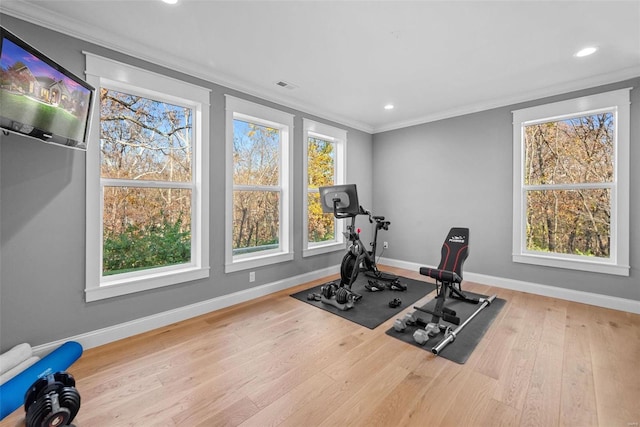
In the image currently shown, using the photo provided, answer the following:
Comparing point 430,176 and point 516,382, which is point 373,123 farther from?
point 516,382

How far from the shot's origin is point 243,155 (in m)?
3.58

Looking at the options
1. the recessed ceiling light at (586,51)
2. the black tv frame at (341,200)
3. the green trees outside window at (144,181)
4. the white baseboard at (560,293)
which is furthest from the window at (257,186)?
the recessed ceiling light at (586,51)

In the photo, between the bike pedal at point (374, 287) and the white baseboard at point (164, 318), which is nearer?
the white baseboard at point (164, 318)

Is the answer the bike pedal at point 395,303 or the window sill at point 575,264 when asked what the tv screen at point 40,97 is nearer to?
the bike pedal at point 395,303

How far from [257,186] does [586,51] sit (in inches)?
150

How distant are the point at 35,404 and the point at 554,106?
5.52m

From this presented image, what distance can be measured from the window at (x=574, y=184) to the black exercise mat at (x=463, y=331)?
1.15 metres

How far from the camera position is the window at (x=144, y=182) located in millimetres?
2402

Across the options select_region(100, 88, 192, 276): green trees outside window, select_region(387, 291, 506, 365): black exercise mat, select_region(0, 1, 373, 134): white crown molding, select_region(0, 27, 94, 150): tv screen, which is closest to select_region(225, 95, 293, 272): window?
select_region(0, 1, 373, 134): white crown molding

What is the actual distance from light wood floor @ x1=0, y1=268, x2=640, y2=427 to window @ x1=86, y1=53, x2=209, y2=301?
0.65m

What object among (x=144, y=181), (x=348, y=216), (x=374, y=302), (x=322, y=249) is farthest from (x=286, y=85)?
(x=374, y=302)

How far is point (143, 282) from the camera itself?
8.65ft

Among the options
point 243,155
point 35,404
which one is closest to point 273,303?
point 243,155

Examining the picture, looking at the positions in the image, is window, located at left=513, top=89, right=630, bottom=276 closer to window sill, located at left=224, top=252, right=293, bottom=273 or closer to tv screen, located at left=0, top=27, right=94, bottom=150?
window sill, located at left=224, top=252, right=293, bottom=273
